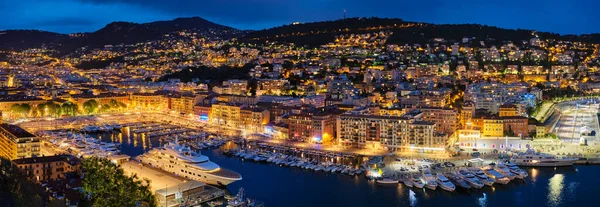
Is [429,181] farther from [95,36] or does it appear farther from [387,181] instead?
[95,36]

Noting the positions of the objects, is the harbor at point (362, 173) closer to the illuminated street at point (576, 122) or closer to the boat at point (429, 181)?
the boat at point (429, 181)

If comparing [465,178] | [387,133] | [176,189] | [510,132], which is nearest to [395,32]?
[510,132]

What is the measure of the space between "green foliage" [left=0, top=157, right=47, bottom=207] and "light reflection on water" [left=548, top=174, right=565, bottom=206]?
540 inches

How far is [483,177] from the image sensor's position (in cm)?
1795

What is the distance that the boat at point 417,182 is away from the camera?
57.3ft

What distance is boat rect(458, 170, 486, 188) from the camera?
683 inches

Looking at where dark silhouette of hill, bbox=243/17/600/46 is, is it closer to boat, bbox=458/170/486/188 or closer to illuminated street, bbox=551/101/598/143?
illuminated street, bbox=551/101/598/143

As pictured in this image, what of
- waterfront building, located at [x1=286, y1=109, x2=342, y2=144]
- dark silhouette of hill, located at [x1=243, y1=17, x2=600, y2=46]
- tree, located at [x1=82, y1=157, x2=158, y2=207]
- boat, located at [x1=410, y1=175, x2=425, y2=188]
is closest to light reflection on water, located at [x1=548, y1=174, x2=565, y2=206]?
boat, located at [x1=410, y1=175, x2=425, y2=188]

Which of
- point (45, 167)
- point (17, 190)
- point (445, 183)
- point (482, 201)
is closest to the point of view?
point (17, 190)

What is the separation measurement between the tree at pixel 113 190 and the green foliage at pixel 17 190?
117 cm

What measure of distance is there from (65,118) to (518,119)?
2569cm

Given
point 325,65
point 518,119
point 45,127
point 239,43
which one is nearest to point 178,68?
point 239,43

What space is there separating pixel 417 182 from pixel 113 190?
31.2 ft

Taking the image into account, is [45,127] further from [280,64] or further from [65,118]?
[280,64]
